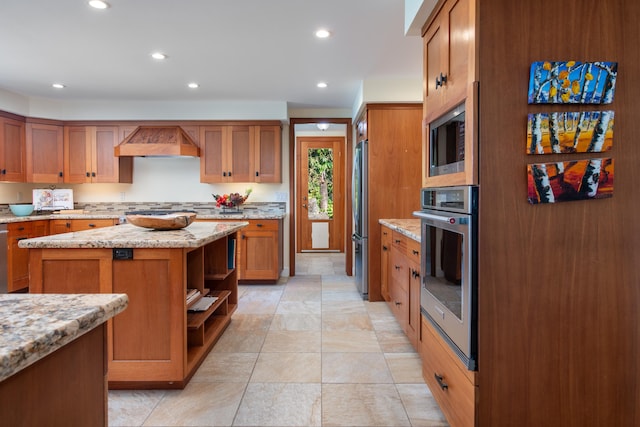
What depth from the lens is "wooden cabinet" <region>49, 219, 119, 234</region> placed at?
4421 millimetres

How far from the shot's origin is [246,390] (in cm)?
204

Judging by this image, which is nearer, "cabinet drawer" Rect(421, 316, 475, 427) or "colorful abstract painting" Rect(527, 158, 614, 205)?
"colorful abstract painting" Rect(527, 158, 614, 205)

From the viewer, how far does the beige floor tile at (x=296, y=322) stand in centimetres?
299

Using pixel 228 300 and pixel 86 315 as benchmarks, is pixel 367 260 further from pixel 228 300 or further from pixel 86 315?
pixel 86 315

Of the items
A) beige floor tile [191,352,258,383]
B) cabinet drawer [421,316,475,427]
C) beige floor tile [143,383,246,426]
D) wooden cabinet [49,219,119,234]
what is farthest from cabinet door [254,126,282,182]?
cabinet drawer [421,316,475,427]

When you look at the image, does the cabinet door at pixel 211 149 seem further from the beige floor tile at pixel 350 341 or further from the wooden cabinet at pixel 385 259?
the beige floor tile at pixel 350 341

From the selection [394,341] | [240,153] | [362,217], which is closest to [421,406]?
[394,341]

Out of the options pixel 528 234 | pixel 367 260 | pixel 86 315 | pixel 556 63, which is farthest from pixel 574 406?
pixel 367 260

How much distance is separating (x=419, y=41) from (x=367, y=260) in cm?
→ 216

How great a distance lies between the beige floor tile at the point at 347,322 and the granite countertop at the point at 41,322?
2400 millimetres

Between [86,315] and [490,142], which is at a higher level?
[490,142]

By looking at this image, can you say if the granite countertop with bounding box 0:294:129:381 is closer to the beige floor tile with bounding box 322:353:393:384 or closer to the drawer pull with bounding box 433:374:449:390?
the drawer pull with bounding box 433:374:449:390

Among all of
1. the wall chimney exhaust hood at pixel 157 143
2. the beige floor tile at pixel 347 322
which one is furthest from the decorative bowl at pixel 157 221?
the wall chimney exhaust hood at pixel 157 143

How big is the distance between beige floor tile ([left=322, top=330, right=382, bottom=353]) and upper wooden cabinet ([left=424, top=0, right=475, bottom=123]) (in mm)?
1652
